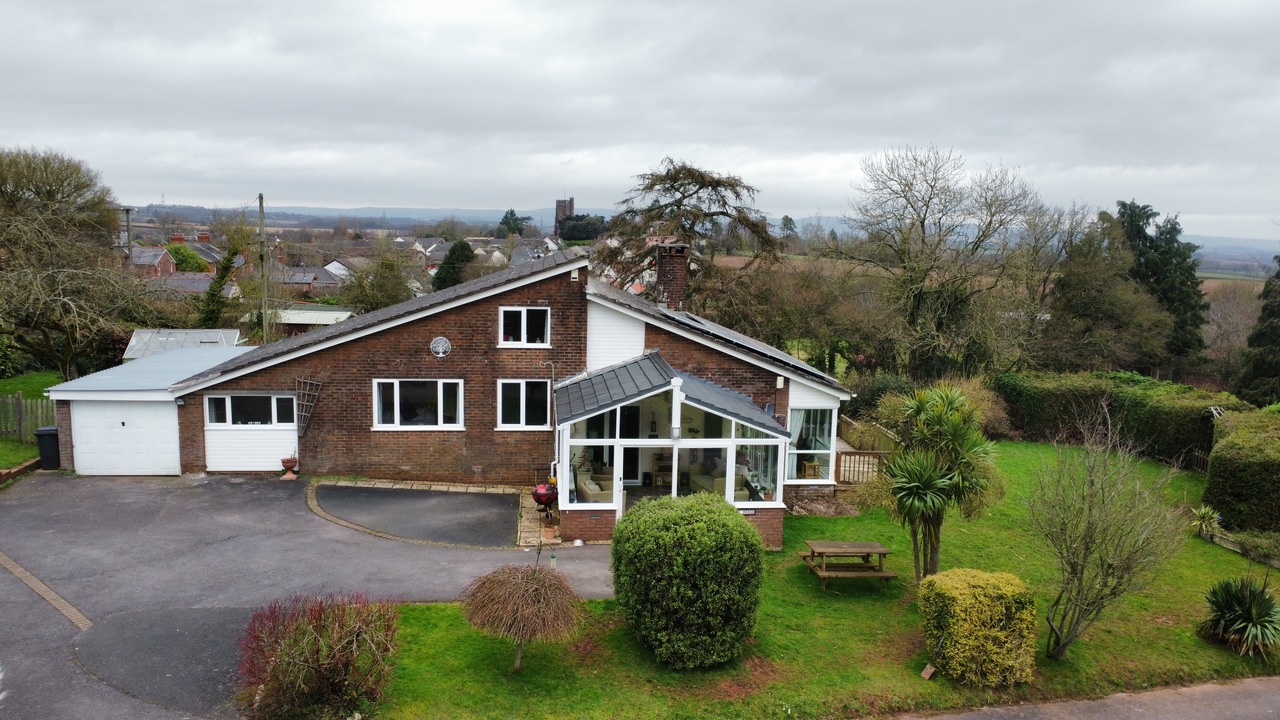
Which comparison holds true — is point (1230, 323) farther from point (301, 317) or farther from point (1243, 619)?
point (301, 317)

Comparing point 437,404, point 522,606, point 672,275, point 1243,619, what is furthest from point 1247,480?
point 437,404

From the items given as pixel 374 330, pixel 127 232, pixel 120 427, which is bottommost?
pixel 120 427

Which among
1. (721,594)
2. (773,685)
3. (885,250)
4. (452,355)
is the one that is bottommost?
(773,685)

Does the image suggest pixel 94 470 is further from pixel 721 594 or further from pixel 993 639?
pixel 993 639

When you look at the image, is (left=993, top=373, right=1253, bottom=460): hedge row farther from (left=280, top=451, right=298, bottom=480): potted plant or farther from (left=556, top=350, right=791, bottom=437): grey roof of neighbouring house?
(left=280, top=451, right=298, bottom=480): potted plant

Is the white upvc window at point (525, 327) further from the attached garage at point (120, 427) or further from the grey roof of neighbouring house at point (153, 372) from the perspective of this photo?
the grey roof of neighbouring house at point (153, 372)

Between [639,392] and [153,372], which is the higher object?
[639,392]

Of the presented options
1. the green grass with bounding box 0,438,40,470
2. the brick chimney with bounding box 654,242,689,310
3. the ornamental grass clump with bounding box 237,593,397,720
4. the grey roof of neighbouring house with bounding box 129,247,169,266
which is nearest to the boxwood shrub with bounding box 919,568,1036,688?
the ornamental grass clump with bounding box 237,593,397,720

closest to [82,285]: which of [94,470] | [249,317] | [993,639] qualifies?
[94,470]
